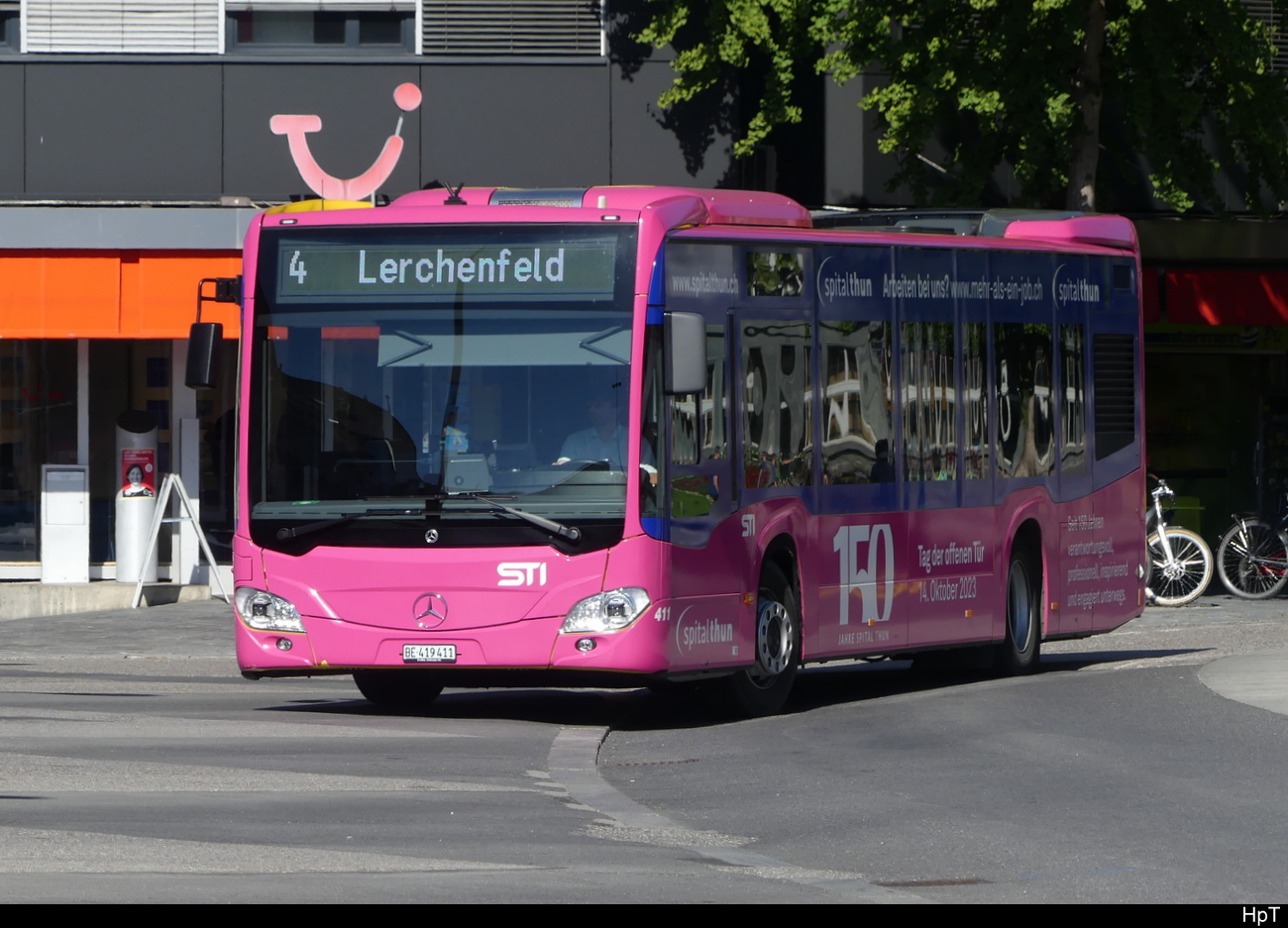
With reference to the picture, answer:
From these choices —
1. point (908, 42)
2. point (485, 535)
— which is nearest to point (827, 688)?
point (485, 535)

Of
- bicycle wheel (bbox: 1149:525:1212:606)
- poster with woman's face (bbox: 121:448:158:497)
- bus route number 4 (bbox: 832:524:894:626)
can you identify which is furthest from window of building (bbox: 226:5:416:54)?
bus route number 4 (bbox: 832:524:894:626)

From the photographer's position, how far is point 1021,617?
1574 cm

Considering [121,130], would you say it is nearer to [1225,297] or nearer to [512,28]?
[512,28]

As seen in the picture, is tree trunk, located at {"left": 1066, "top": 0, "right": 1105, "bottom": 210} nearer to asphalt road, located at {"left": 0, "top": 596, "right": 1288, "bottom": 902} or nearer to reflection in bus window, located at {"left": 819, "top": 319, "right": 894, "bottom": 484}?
asphalt road, located at {"left": 0, "top": 596, "right": 1288, "bottom": 902}

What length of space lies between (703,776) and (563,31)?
1398 cm

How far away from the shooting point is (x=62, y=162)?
22.7m

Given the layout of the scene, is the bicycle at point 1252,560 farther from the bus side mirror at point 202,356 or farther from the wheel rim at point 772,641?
the bus side mirror at point 202,356

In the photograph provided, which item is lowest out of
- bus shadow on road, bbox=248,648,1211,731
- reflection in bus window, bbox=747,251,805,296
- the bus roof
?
bus shadow on road, bbox=248,648,1211,731

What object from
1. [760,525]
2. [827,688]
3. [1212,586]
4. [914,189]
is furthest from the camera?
[1212,586]

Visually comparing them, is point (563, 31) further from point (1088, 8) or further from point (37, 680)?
point (37, 680)

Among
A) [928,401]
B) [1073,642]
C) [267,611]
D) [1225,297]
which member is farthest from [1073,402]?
[1225,297]

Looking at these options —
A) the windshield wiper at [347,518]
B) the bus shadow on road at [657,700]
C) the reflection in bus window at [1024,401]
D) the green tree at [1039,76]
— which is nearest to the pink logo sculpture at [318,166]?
the green tree at [1039,76]

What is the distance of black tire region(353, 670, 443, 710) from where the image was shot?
13.4 m

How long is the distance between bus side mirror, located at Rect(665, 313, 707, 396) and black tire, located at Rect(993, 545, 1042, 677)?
14.3 feet
